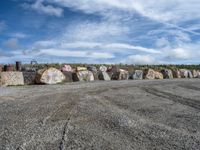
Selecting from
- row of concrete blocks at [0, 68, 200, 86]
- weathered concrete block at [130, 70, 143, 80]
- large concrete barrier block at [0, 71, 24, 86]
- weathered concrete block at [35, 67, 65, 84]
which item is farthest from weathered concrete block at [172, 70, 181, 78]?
large concrete barrier block at [0, 71, 24, 86]

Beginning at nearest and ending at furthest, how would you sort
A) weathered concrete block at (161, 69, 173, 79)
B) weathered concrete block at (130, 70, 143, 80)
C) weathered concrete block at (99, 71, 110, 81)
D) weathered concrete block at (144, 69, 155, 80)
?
weathered concrete block at (99, 71, 110, 81) → weathered concrete block at (130, 70, 143, 80) → weathered concrete block at (144, 69, 155, 80) → weathered concrete block at (161, 69, 173, 79)

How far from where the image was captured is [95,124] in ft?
21.9

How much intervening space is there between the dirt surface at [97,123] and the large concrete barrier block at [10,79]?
545cm

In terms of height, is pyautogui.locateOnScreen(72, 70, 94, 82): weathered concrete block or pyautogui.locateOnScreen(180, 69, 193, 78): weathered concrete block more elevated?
pyautogui.locateOnScreen(72, 70, 94, 82): weathered concrete block

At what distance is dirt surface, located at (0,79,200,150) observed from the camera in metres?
5.41

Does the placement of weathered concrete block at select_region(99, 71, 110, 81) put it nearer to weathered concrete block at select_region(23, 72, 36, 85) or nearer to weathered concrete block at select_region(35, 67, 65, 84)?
weathered concrete block at select_region(35, 67, 65, 84)

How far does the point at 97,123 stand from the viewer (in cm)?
677

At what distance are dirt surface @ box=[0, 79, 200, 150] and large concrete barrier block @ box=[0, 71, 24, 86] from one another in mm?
5451

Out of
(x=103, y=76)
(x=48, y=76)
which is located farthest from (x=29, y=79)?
(x=103, y=76)

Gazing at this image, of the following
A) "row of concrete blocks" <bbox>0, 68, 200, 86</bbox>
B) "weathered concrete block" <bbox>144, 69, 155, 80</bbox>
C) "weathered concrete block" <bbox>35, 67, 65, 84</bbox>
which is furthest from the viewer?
"weathered concrete block" <bbox>144, 69, 155, 80</bbox>

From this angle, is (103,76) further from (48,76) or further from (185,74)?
(185,74)

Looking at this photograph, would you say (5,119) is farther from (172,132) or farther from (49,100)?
(172,132)

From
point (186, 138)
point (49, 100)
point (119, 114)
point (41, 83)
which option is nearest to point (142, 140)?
point (186, 138)

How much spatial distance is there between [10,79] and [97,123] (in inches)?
383
